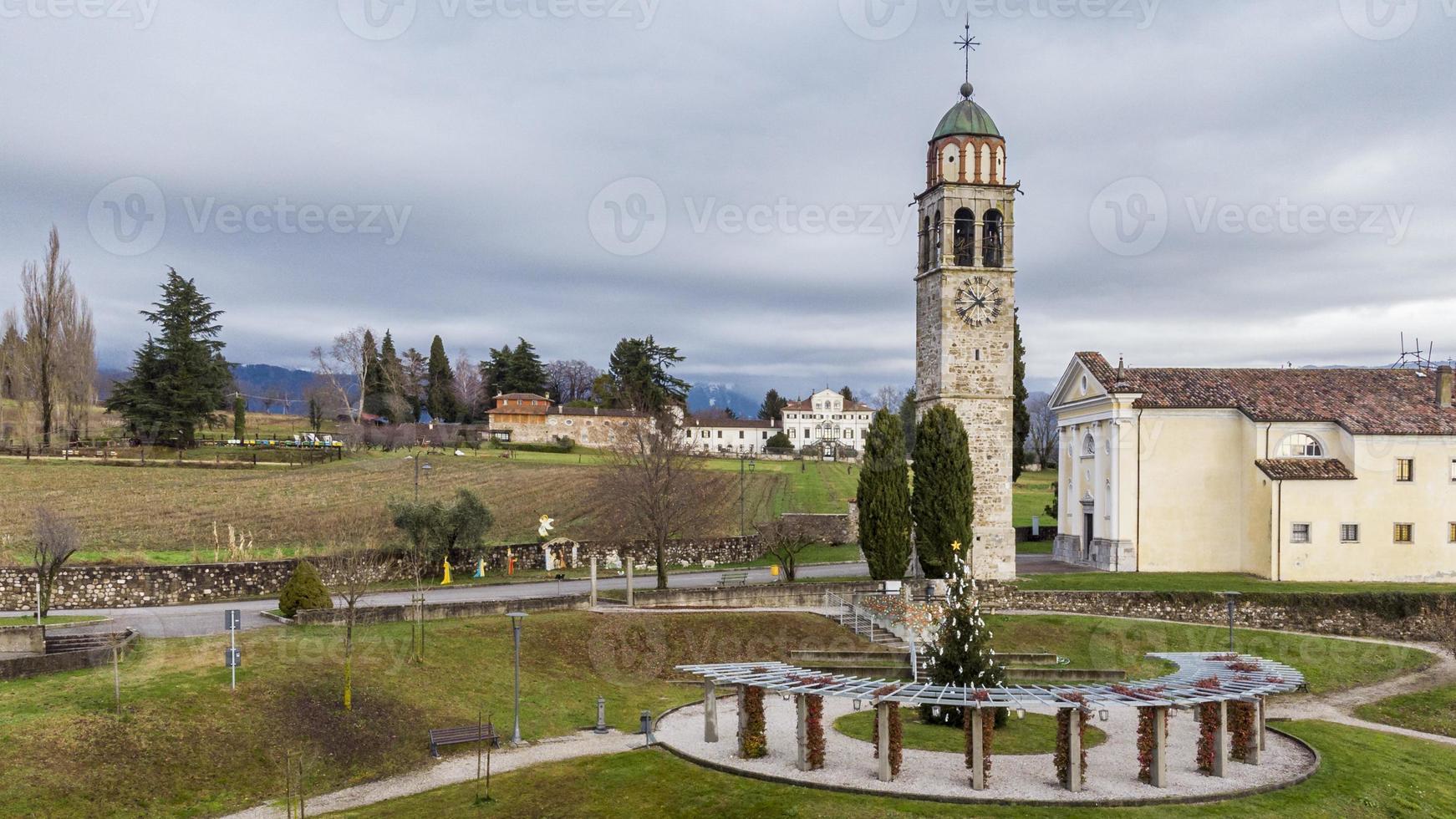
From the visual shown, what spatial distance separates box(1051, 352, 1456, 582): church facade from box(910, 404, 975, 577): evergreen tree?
8.70m

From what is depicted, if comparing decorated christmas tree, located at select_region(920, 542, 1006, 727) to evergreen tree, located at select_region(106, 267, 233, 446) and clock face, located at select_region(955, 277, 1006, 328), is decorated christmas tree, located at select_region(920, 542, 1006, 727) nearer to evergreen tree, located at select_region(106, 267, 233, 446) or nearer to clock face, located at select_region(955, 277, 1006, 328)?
clock face, located at select_region(955, 277, 1006, 328)

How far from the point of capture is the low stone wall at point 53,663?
21.7m

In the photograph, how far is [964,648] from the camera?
23828mm

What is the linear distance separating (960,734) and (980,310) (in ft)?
69.8

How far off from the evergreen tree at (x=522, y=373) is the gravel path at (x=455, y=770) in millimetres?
90635

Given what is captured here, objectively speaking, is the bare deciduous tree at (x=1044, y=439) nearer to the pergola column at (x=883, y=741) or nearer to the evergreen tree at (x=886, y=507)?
the evergreen tree at (x=886, y=507)

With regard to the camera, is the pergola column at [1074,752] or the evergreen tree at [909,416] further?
the evergreen tree at [909,416]

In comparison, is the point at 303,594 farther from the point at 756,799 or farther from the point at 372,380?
the point at 372,380

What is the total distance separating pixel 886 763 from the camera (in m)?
19.4

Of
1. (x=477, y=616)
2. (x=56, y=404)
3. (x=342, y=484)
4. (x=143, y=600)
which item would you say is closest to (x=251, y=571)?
(x=143, y=600)

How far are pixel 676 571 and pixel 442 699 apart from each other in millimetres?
22687

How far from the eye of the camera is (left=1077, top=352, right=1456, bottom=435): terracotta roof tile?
141 feet

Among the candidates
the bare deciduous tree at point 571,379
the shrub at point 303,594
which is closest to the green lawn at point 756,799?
the shrub at point 303,594

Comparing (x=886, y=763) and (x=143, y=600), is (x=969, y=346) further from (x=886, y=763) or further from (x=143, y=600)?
(x=143, y=600)
